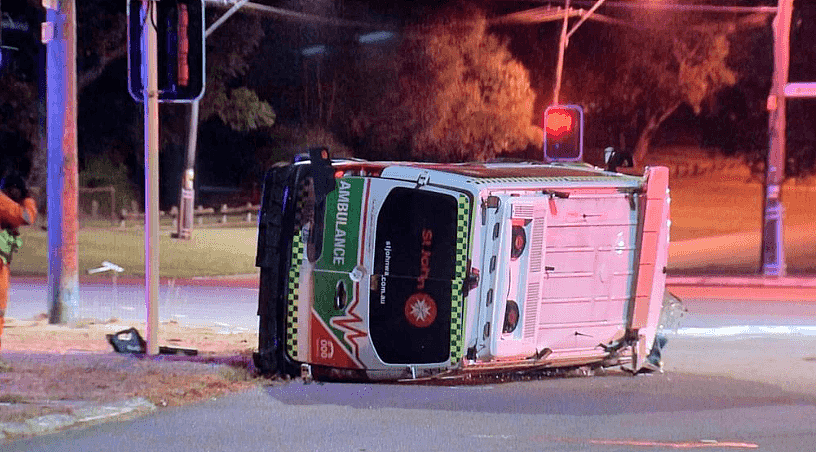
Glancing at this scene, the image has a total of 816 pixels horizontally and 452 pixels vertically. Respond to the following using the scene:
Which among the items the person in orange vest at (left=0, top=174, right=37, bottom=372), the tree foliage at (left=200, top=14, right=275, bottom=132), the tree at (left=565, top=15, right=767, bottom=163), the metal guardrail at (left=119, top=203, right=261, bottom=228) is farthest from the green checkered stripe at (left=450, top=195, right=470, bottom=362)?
the tree at (left=565, top=15, right=767, bottom=163)

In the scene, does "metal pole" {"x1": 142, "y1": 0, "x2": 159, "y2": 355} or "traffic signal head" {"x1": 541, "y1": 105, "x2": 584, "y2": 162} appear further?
"traffic signal head" {"x1": 541, "y1": 105, "x2": 584, "y2": 162}

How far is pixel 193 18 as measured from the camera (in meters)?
10.8

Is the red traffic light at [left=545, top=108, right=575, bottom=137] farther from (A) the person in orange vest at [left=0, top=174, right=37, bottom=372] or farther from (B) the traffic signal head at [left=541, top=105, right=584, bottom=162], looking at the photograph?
(A) the person in orange vest at [left=0, top=174, right=37, bottom=372]

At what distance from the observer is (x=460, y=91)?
4000cm

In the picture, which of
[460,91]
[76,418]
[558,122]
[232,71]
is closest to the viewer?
[76,418]

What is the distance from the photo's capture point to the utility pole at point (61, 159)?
43.2 feet

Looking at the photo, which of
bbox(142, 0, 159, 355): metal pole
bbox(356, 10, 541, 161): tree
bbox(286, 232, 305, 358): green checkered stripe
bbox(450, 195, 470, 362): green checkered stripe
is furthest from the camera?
bbox(356, 10, 541, 161): tree

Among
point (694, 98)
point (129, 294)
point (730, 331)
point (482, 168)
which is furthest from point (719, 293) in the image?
point (694, 98)

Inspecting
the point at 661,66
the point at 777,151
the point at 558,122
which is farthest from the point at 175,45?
the point at 661,66

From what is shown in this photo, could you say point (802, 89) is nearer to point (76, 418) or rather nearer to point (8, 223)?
point (8, 223)

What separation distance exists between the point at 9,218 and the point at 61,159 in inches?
144

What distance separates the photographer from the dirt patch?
28.7 ft

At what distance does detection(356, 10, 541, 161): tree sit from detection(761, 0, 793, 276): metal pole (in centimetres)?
1579

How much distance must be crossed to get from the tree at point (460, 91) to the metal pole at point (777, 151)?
15.8 metres
